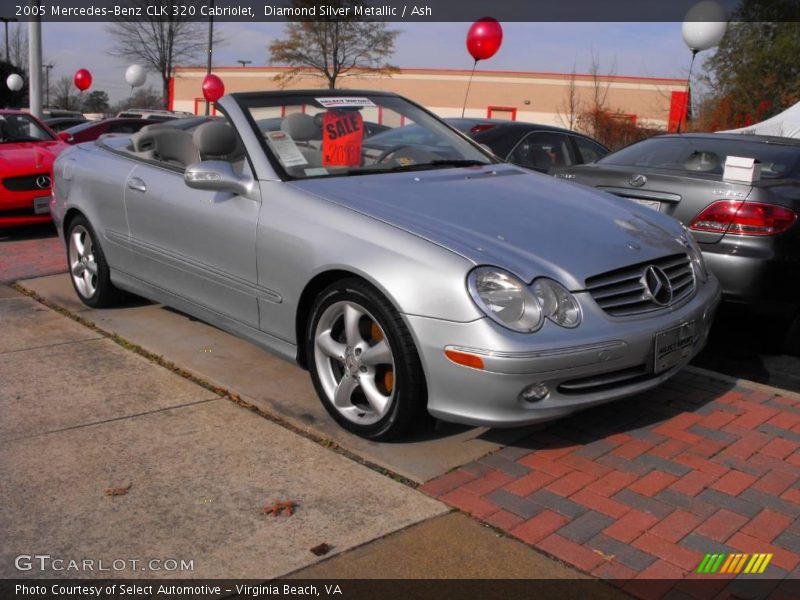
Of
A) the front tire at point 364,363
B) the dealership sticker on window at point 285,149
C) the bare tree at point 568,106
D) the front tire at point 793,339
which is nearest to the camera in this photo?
the front tire at point 364,363

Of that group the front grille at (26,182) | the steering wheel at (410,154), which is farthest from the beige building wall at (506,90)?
the steering wheel at (410,154)

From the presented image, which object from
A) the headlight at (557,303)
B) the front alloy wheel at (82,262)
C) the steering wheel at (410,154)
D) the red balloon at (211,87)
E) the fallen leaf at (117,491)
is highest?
the red balloon at (211,87)

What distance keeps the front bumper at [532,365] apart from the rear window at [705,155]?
97.0 inches

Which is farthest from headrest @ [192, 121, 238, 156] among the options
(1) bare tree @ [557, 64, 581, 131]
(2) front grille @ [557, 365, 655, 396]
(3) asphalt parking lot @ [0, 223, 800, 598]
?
(1) bare tree @ [557, 64, 581, 131]

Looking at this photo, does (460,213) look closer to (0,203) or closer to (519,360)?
(519,360)

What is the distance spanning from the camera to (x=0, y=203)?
8.21 meters

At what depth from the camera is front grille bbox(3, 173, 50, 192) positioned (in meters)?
8.34

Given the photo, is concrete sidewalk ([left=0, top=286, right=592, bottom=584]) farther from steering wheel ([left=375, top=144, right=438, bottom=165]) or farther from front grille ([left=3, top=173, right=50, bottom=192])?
front grille ([left=3, top=173, right=50, bottom=192])

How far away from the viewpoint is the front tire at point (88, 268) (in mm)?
5559

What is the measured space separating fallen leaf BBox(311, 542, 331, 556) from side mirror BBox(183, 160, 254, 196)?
196 centimetres

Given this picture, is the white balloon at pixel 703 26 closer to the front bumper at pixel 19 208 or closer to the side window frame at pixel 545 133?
the side window frame at pixel 545 133

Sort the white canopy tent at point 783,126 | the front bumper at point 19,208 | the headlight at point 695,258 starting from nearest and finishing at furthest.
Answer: the headlight at point 695,258 → the front bumper at point 19,208 → the white canopy tent at point 783,126

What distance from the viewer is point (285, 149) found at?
432 centimetres

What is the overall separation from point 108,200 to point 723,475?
392 cm
